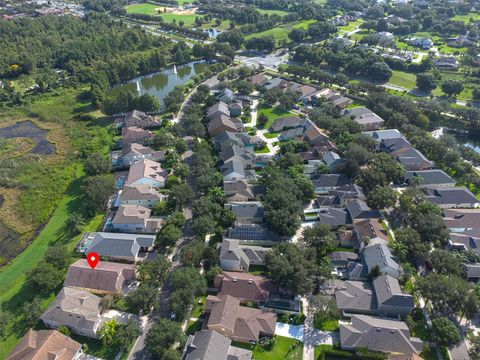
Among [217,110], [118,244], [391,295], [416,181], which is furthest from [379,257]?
[217,110]

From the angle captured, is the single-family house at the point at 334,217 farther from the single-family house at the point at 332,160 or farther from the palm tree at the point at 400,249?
the single-family house at the point at 332,160

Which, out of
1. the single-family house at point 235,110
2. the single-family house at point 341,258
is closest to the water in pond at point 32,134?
the single-family house at point 235,110

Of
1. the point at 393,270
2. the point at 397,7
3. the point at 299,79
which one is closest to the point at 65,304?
the point at 393,270

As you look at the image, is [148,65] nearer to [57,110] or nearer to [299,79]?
[57,110]

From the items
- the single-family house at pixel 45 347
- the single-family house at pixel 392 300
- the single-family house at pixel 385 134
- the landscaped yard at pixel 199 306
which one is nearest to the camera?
the single-family house at pixel 45 347

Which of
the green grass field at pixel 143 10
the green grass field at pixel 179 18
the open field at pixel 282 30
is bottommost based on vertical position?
the open field at pixel 282 30
